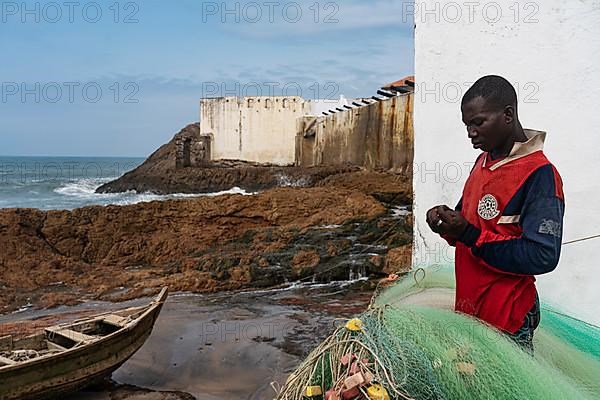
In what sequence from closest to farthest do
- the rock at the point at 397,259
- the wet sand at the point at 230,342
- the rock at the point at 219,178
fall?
the wet sand at the point at 230,342 → the rock at the point at 397,259 → the rock at the point at 219,178

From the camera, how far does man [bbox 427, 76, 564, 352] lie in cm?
238

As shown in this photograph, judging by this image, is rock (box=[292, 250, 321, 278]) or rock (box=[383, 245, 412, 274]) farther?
rock (box=[292, 250, 321, 278])

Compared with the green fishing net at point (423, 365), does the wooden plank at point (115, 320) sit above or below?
below

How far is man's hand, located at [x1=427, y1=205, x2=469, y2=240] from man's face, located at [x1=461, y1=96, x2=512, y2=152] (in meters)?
0.35

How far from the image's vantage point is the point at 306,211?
13570mm

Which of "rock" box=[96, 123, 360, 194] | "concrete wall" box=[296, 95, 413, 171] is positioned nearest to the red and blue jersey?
"concrete wall" box=[296, 95, 413, 171]

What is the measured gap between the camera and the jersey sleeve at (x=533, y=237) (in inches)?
92.4

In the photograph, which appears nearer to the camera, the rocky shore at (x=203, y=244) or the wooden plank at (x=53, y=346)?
the wooden plank at (x=53, y=346)

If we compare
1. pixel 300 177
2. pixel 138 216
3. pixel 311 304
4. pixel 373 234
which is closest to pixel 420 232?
pixel 311 304

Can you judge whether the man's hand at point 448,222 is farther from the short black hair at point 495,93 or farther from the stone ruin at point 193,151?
the stone ruin at point 193,151

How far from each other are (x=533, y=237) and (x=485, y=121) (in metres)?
0.52

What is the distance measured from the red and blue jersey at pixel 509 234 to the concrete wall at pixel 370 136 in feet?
43.4

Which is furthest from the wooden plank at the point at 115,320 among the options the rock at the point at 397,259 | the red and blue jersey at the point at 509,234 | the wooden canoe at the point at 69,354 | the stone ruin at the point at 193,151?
the stone ruin at the point at 193,151

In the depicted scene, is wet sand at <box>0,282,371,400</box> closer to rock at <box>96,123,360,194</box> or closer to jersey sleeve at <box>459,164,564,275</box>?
jersey sleeve at <box>459,164,564,275</box>
